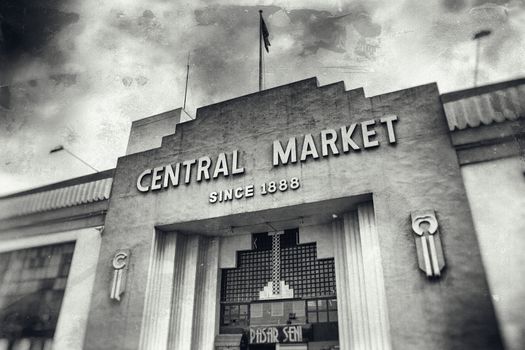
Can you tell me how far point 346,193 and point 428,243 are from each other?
2607 mm

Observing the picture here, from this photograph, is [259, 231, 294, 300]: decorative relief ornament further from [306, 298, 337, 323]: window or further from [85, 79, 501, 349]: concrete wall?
[85, 79, 501, 349]: concrete wall

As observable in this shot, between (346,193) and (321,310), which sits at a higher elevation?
(346,193)

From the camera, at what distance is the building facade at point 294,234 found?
29.6ft

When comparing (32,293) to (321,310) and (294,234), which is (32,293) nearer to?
(294,234)

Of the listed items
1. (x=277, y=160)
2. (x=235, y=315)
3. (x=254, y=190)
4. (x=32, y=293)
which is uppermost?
(x=277, y=160)

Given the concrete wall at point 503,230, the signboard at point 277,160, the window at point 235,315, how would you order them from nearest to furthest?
the concrete wall at point 503,230
the signboard at point 277,160
the window at point 235,315

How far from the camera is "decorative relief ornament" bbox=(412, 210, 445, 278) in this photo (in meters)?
9.00

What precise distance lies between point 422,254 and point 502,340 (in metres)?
2.38

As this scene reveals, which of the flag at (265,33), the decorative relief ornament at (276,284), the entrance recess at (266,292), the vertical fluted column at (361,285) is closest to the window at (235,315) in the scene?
the entrance recess at (266,292)

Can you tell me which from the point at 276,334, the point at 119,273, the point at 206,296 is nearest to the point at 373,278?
the point at 276,334

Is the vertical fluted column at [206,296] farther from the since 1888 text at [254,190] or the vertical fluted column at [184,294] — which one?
the since 1888 text at [254,190]

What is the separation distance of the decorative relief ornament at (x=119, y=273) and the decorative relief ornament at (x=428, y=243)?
9680mm

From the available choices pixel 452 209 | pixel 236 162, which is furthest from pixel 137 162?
pixel 452 209

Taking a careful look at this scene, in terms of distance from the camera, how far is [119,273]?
42.3 ft
